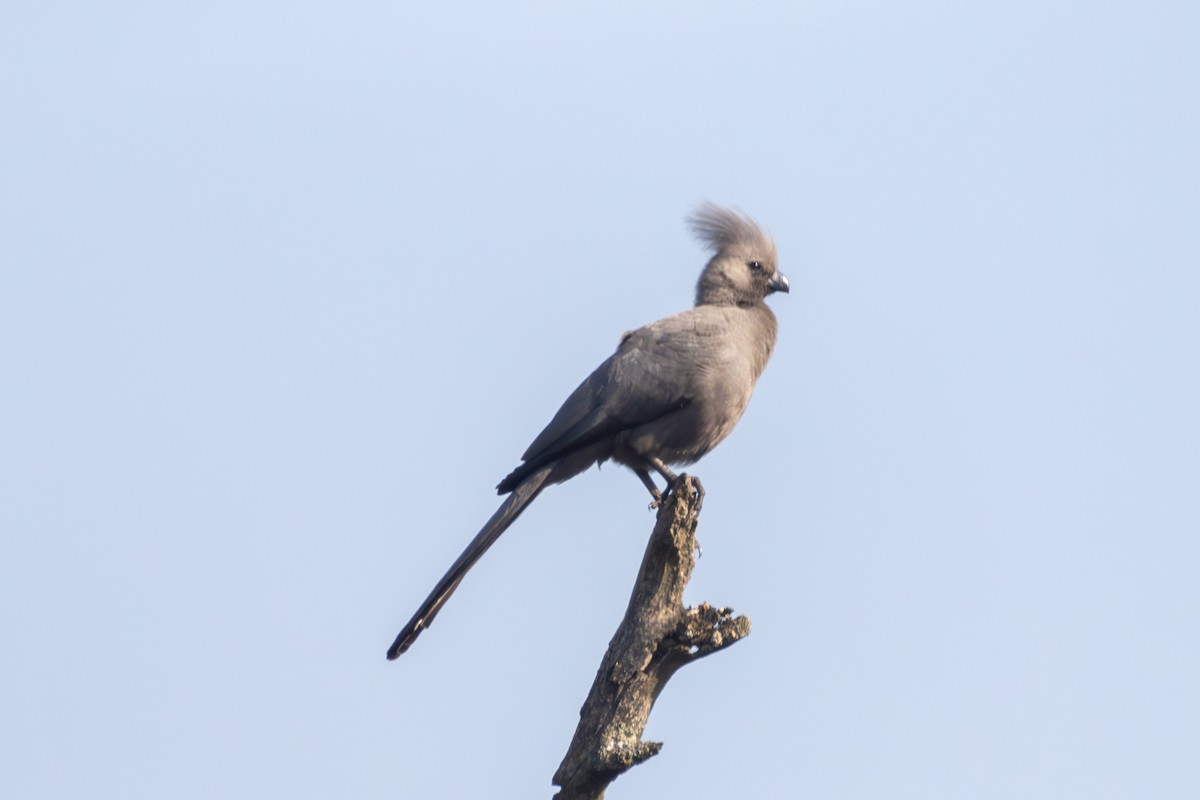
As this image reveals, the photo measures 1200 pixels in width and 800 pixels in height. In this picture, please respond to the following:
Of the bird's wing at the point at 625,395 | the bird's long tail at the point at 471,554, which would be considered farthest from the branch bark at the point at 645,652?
the bird's wing at the point at 625,395

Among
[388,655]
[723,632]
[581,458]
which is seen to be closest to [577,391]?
[581,458]

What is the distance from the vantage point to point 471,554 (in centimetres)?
755

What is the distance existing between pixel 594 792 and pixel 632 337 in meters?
3.51

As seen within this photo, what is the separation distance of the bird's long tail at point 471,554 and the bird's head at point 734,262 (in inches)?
88.1

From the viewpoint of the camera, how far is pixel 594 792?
5.88m

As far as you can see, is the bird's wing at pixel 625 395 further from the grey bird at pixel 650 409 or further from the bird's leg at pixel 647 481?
the bird's leg at pixel 647 481

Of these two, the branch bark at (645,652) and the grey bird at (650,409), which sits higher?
the grey bird at (650,409)

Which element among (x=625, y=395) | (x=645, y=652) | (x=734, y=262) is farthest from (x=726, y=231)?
(x=645, y=652)

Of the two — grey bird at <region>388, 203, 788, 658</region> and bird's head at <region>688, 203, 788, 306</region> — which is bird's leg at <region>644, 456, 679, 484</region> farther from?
bird's head at <region>688, 203, 788, 306</region>

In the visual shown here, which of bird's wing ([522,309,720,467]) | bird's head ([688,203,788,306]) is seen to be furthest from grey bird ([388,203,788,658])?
bird's head ([688,203,788,306])

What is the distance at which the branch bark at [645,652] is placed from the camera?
5.84 m

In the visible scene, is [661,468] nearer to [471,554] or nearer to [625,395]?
[625,395]

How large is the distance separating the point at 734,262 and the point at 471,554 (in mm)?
3328

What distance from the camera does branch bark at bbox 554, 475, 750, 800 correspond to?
19.1 ft
